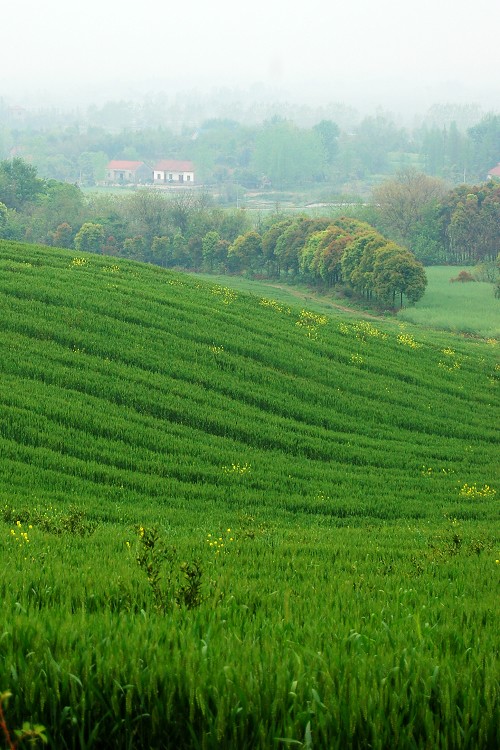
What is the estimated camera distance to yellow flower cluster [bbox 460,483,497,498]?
20734mm

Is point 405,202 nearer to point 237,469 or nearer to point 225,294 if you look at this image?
point 225,294

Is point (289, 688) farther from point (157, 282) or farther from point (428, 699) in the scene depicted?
point (157, 282)

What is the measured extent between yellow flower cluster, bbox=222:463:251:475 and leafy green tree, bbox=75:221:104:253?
95624mm

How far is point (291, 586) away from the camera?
8.77 metres

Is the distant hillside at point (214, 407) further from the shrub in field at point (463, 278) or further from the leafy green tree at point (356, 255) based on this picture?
the shrub in field at point (463, 278)

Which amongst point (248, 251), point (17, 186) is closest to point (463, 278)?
point (248, 251)

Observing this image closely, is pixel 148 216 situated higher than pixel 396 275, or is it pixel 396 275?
Result: pixel 148 216

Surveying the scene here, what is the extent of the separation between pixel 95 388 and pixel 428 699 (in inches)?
798

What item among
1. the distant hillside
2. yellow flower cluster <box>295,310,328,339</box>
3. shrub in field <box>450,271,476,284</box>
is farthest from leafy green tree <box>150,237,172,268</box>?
the distant hillside

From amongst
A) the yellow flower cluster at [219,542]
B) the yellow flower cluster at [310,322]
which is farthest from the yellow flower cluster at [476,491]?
the yellow flower cluster at [310,322]

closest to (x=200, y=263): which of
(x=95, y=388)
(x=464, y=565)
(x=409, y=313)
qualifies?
(x=409, y=313)

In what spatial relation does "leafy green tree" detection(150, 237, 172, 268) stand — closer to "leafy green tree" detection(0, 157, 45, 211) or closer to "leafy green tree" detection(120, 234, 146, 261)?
"leafy green tree" detection(120, 234, 146, 261)

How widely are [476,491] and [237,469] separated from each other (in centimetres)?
623

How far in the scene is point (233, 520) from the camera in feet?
53.4
